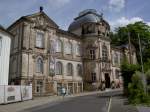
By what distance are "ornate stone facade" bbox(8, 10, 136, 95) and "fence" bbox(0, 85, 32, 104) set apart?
5012mm

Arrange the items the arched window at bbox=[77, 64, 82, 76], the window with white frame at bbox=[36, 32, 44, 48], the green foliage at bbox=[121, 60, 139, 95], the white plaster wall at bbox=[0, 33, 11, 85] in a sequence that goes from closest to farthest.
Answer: the white plaster wall at bbox=[0, 33, 11, 85]
the green foliage at bbox=[121, 60, 139, 95]
the window with white frame at bbox=[36, 32, 44, 48]
the arched window at bbox=[77, 64, 82, 76]

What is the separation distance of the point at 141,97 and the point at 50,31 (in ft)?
71.4

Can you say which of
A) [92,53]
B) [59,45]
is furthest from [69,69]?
Answer: [92,53]

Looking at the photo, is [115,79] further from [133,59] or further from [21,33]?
[21,33]

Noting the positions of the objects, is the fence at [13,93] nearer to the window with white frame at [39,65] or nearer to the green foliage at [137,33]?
the window with white frame at [39,65]

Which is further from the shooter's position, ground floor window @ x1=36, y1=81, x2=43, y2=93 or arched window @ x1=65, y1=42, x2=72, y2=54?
arched window @ x1=65, y1=42, x2=72, y2=54

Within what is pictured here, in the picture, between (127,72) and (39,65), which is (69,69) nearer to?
(39,65)

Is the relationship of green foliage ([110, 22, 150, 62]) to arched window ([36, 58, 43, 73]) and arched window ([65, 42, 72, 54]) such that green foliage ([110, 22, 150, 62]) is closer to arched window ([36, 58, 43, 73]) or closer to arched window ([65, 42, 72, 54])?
arched window ([65, 42, 72, 54])

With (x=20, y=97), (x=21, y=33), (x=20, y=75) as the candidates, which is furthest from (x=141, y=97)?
(x=21, y=33)

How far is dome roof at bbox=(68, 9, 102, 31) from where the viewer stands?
154 ft

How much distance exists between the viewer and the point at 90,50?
44469mm

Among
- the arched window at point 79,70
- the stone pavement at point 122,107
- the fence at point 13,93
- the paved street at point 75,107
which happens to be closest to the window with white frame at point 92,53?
the arched window at point 79,70

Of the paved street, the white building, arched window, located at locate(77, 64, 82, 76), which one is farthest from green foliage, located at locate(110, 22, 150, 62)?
the paved street

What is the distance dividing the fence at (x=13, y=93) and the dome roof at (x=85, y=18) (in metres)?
23.9
